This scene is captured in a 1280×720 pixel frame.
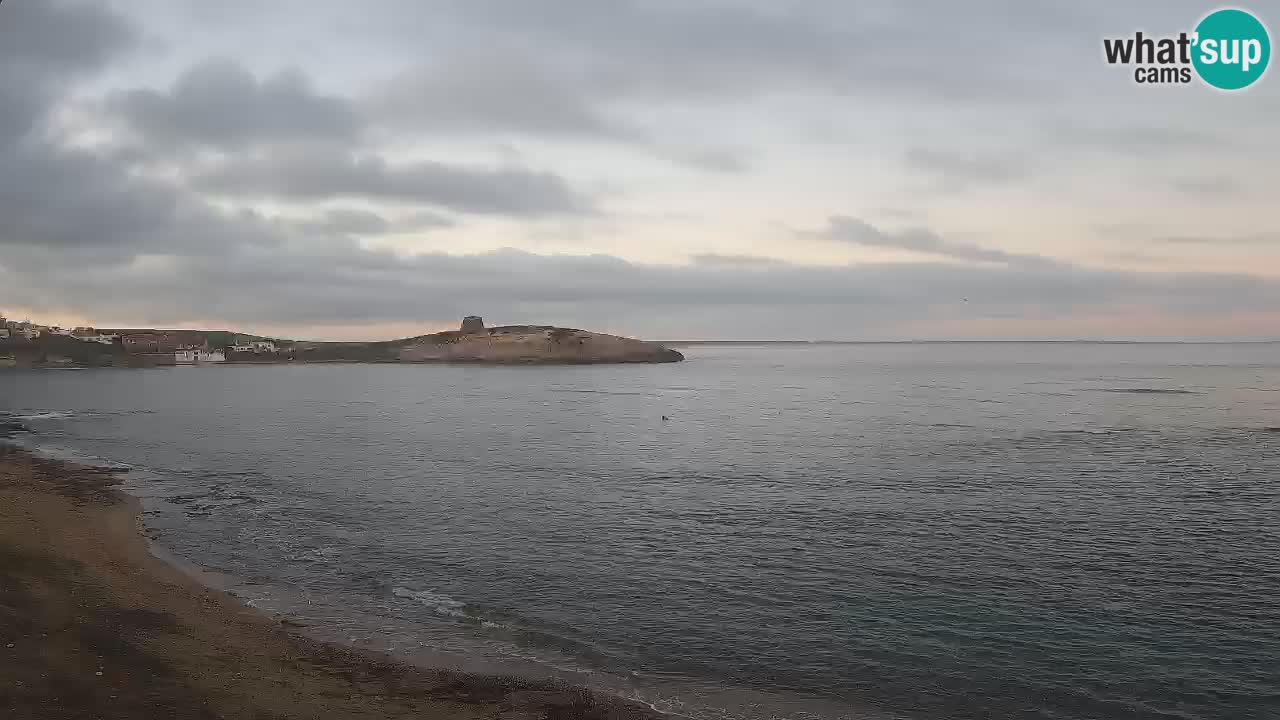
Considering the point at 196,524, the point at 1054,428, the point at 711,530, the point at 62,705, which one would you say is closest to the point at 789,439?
the point at 1054,428

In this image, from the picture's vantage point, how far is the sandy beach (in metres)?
15.4

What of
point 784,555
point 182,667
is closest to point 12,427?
point 182,667

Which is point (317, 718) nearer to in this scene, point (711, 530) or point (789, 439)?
point (711, 530)

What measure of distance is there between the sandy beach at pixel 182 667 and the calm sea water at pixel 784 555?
156cm

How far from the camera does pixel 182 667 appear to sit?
58.1 ft

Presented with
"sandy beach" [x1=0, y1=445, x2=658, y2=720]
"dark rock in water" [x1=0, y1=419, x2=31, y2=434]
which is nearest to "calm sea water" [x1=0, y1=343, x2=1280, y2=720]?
"sandy beach" [x1=0, y1=445, x2=658, y2=720]

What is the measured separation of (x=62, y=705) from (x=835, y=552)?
2465 centimetres

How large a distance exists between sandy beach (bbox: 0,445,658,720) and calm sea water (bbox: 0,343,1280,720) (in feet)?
5.12

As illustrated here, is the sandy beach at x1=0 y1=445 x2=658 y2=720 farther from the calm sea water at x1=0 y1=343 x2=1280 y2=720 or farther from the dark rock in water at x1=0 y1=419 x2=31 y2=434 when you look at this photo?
the dark rock in water at x1=0 y1=419 x2=31 y2=434

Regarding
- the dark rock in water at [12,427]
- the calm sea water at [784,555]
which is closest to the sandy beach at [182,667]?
the calm sea water at [784,555]

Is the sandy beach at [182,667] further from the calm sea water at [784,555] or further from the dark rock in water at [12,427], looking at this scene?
the dark rock in water at [12,427]

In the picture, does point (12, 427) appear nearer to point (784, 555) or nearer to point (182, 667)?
point (182, 667)

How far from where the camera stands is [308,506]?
41.0 metres

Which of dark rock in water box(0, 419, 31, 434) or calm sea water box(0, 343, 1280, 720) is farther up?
dark rock in water box(0, 419, 31, 434)
